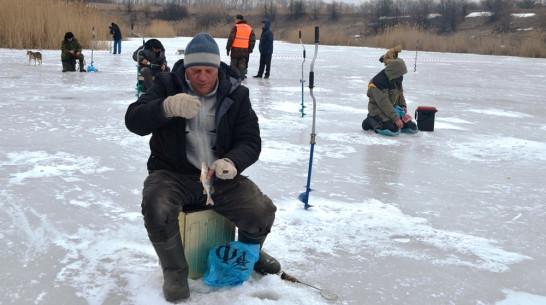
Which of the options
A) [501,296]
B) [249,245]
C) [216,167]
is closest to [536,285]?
[501,296]

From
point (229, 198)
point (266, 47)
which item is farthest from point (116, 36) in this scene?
point (229, 198)

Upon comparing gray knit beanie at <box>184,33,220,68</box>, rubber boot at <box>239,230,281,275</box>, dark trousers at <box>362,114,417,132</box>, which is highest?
gray knit beanie at <box>184,33,220,68</box>

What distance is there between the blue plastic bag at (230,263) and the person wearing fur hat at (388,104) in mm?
4518

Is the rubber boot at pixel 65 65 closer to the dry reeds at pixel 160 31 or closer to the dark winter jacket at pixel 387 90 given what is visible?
the dark winter jacket at pixel 387 90

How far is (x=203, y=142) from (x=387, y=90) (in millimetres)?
4625

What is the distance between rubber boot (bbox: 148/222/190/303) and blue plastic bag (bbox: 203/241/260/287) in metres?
0.15

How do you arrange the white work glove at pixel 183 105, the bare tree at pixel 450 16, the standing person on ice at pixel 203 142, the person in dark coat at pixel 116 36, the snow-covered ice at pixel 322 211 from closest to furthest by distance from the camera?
the white work glove at pixel 183 105
the standing person on ice at pixel 203 142
the snow-covered ice at pixel 322 211
the person in dark coat at pixel 116 36
the bare tree at pixel 450 16

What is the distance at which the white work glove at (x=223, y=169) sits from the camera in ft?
8.09

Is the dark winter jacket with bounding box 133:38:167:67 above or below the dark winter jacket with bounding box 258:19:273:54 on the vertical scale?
below

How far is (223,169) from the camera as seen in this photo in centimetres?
247

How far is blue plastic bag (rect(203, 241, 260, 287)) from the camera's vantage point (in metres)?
2.58

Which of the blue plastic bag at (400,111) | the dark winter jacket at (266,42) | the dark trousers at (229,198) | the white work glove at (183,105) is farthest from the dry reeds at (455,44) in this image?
the white work glove at (183,105)

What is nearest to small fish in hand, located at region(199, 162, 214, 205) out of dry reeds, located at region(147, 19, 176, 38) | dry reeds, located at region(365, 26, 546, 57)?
dry reeds, located at region(365, 26, 546, 57)

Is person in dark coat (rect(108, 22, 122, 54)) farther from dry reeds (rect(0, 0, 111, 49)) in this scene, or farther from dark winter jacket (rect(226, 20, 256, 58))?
dark winter jacket (rect(226, 20, 256, 58))
